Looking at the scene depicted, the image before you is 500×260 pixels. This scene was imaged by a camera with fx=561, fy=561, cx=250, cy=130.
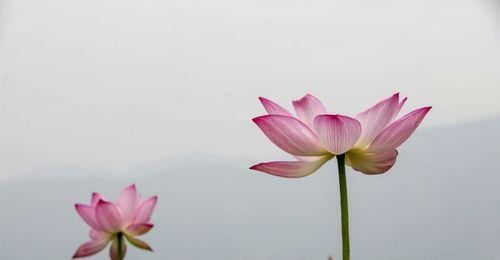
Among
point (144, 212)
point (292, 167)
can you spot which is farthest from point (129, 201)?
point (292, 167)

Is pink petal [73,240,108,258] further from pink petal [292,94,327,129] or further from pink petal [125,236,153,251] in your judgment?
pink petal [292,94,327,129]

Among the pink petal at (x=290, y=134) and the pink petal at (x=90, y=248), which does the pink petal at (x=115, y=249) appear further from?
the pink petal at (x=290, y=134)

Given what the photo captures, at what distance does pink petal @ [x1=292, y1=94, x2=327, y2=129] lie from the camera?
14.7 inches

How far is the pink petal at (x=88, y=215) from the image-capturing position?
0.57 m

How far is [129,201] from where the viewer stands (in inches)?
25.8

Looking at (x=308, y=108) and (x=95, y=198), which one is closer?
(x=308, y=108)

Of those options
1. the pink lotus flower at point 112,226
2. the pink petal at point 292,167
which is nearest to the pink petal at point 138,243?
the pink lotus flower at point 112,226

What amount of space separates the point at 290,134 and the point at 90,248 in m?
0.30

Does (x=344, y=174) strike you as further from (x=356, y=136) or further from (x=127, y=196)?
(x=127, y=196)

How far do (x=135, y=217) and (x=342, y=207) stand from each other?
0.39 meters

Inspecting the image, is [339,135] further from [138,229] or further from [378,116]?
[138,229]

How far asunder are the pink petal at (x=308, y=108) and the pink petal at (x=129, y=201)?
30 centimetres

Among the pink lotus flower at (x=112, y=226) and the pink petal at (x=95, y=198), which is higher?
the pink petal at (x=95, y=198)

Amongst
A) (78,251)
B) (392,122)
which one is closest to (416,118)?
(392,122)
